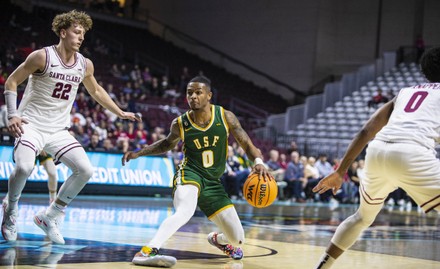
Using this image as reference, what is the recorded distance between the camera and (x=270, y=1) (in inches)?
1337

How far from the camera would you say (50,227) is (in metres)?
7.89

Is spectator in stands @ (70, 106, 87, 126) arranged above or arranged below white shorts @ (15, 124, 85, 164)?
above

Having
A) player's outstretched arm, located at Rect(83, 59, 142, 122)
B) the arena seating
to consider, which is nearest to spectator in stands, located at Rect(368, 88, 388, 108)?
the arena seating

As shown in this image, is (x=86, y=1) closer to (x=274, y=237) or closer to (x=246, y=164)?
(x=246, y=164)

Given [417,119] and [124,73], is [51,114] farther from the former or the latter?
[124,73]

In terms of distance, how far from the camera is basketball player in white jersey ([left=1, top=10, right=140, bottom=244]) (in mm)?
7719

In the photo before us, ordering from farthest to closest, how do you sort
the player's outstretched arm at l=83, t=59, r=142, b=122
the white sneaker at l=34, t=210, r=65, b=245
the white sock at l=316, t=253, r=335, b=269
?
the player's outstretched arm at l=83, t=59, r=142, b=122, the white sneaker at l=34, t=210, r=65, b=245, the white sock at l=316, t=253, r=335, b=269

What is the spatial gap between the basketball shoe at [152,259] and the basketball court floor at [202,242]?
0.09 meters

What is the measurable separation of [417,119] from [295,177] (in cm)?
1550

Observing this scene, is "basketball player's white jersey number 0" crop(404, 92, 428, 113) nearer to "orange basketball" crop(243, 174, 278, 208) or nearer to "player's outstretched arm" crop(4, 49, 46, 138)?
"orange basketball" crop(243, 174, 278, 208)

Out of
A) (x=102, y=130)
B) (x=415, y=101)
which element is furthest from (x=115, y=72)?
(x=415, y=101)

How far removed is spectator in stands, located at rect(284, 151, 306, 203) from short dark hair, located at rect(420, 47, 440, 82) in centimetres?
1518

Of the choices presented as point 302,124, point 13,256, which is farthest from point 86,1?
point 13,256

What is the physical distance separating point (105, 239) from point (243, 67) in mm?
26237
